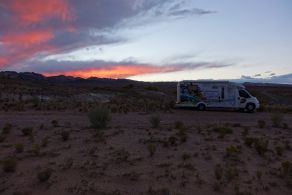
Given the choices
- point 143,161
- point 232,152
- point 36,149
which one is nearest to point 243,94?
point 232,152

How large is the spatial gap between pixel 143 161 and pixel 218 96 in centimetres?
2167

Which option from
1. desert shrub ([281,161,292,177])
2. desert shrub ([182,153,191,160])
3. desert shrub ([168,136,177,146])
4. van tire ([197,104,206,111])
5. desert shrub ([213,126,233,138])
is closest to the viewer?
desert shrub ([281,161,292,177])

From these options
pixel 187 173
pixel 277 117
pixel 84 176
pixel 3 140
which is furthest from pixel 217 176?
pixel 277 117

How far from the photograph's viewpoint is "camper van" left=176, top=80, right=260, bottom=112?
36969 millimetres

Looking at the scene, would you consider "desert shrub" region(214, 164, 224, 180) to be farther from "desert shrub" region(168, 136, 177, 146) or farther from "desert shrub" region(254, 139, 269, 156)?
"desert shrub" region(168, 136, 177, 146)

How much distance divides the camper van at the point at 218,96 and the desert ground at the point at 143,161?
14096mm

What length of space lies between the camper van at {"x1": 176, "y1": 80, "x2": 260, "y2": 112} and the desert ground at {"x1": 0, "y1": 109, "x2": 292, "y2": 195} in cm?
1410

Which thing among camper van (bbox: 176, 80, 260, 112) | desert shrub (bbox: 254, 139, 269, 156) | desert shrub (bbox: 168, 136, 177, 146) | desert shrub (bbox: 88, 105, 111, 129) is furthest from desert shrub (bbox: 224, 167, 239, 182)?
camper van (bbox: 176, 80, 260, 112)

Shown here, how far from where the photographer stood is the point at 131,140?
63.8 feet

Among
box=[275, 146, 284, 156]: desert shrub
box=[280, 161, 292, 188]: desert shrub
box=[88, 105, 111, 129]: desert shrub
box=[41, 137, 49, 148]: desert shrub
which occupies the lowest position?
box=[280, 161, 292, 188]: desert shrub

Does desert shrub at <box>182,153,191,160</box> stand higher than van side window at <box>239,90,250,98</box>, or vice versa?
van side window at <box>239,90,250,98</box>

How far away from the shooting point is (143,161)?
1625cm

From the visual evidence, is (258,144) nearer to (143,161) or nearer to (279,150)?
(279,150)

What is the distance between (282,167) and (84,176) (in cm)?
658
